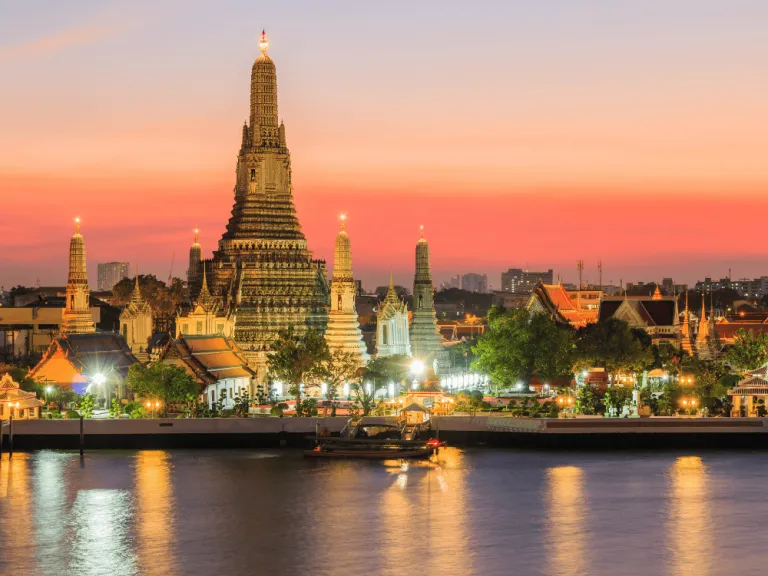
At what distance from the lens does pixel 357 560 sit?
51.9m

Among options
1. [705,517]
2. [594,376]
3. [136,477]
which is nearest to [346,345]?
[594,376]

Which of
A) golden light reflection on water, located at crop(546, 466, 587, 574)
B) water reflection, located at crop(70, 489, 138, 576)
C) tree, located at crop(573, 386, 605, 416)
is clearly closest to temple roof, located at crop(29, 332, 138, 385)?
water reflection, located at crop(70, 489, 138, 576)

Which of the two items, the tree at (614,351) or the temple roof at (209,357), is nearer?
the temple roof at (209,357)

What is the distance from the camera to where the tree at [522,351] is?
95.3m

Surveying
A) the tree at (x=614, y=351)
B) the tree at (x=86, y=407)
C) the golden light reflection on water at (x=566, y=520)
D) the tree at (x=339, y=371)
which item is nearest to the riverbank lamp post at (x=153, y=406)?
the tree at (x=86, y=407)

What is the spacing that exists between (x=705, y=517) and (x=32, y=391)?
4026 centimetres

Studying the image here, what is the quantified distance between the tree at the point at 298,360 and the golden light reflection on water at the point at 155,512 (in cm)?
1324

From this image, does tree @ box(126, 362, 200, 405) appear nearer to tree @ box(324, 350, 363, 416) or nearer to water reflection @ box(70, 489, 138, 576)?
tree @ box(324, 350, 363, 416)

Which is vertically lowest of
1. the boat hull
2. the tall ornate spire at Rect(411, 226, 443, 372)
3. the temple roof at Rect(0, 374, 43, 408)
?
the boat hull

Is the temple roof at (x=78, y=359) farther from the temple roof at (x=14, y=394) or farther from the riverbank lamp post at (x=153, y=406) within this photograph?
the temple roof at (x=14, y=394)

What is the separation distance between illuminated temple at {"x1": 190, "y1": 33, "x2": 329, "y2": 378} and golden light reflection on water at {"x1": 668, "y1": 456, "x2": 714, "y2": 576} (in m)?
34.8

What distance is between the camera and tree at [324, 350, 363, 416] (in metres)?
91.0

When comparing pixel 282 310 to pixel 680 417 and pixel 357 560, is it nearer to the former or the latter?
pixel 680 417

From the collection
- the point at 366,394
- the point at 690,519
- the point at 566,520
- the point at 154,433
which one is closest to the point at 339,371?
the point at 366,394
